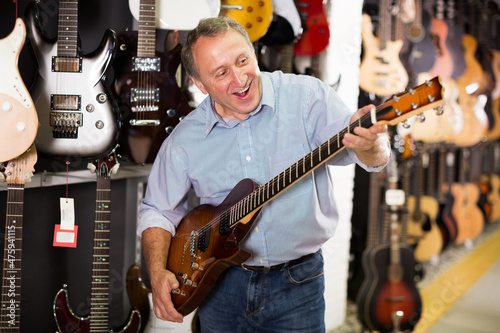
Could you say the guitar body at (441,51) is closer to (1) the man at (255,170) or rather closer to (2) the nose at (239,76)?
(1) the man at (255,170)

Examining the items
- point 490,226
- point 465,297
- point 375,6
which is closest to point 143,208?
point 375,6

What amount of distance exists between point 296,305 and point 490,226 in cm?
501

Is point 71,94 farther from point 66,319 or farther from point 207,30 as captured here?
point 66,319

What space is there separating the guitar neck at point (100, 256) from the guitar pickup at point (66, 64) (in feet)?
1.37

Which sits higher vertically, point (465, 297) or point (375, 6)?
point (375, 6)

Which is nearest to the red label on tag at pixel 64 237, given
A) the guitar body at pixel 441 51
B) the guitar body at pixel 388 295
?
the guitar body at pixel 388 295

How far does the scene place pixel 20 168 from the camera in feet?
5.36

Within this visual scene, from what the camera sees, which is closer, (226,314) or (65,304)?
(226,314)

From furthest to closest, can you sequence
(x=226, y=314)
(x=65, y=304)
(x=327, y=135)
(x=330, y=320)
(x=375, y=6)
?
(x=375, y=6) < (x=330, y=320) < (x=65, y=304) < (x=226, y=314) < (x=327, y=135)

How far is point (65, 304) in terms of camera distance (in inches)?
73.6

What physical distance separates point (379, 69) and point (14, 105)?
216cm

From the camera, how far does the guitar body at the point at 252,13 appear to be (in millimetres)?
2084

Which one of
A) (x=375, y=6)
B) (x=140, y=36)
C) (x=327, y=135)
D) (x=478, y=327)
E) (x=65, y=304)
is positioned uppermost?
(x=375, y=6)

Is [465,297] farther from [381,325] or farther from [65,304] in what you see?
[65,304]
